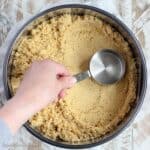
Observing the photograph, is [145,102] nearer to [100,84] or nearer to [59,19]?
[100,84]

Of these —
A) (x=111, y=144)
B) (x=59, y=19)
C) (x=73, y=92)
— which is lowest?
(x=111, y=144)

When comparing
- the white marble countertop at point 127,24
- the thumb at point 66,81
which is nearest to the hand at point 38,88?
the thumb at point 66,81

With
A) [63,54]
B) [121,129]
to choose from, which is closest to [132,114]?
[121,129]

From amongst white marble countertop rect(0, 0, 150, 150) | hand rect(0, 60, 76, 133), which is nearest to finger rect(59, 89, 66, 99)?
hand rect(0, 60, 76, 133)

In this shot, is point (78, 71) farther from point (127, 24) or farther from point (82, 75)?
point (127, 24)

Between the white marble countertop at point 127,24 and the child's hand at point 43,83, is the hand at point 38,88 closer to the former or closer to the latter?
the child's hand at point 43,83

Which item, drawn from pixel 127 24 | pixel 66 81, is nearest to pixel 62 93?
pixel 66 81
